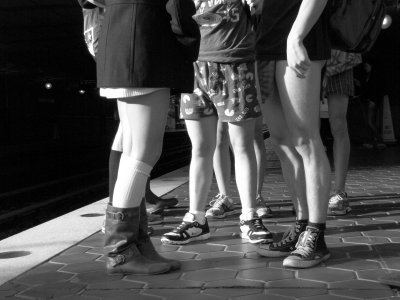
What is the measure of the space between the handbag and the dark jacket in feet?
2.37

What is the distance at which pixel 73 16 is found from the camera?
842 inches

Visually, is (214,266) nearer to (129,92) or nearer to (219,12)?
(129,92)

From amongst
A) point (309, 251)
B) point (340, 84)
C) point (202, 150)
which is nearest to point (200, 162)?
point (202, 150)

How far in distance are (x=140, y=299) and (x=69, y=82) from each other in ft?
152

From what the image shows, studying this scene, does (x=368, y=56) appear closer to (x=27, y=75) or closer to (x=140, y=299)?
(x=140, y=299)

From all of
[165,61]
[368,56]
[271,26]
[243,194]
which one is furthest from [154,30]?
[368,56]

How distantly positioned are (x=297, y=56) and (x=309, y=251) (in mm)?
954

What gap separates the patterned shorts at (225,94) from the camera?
3801 mm

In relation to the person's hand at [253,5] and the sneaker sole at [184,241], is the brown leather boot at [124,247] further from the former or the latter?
the person's hand at [253,5]

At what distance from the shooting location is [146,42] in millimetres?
2951

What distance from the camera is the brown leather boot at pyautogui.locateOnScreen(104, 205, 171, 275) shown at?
9.95 feet

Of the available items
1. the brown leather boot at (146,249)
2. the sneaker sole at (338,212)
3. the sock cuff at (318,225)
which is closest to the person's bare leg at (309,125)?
the sock cuff at (318,225)

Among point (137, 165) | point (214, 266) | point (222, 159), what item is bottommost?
point (214, 266)

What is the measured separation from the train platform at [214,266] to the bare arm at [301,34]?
98 centimetres
